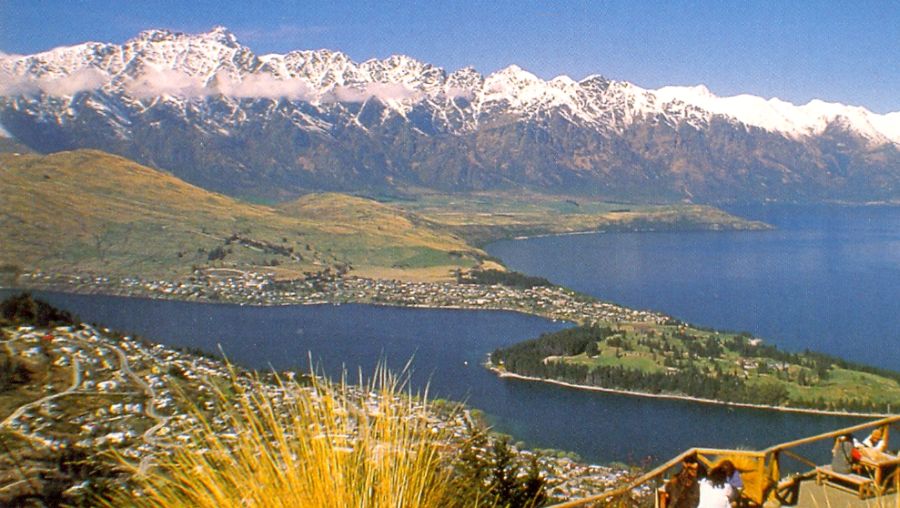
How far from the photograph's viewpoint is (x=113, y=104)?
167 m

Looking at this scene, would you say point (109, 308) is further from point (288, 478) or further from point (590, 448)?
point (288, 478)

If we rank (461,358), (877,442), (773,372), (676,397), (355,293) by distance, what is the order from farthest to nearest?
(355,293), (461,358), (773,372), (676,397), (877,442)

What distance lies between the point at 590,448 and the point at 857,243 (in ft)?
265

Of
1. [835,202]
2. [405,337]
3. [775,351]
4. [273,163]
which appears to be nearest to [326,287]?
[405,337]

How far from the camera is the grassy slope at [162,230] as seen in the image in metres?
45.1

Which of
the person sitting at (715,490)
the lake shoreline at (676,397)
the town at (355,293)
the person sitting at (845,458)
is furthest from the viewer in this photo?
the town at (355,293)

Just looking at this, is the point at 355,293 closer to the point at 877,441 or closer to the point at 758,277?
the point at 758,277

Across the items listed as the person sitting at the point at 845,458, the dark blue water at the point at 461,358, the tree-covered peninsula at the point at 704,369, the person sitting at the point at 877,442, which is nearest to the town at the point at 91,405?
the person sitting at the point at 845,458

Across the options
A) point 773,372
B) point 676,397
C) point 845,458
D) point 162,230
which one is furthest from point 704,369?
point 162,230

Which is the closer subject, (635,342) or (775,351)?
(775,351)

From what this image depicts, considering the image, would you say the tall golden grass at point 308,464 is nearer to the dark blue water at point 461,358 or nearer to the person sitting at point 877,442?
the person sitting at point 877,442

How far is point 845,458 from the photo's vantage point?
417 cm

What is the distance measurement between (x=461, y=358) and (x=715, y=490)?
32.4 metres

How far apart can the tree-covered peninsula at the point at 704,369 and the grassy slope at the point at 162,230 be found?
22.4 metres
